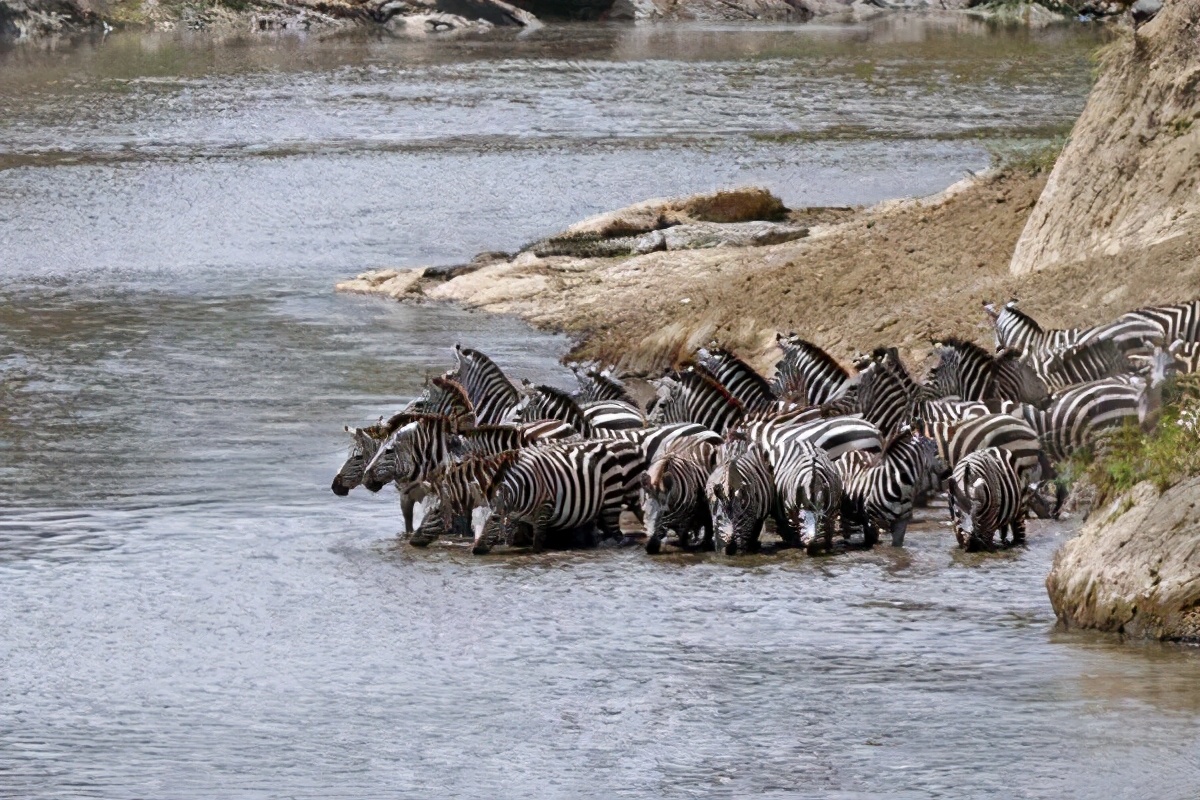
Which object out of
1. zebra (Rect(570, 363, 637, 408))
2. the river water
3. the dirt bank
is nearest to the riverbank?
the river water

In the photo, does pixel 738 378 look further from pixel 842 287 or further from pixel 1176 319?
pixel 842 287

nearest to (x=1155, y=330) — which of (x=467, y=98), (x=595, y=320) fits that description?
(x=595, y=320)

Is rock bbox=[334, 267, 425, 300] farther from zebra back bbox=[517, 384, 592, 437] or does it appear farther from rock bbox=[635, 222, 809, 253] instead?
→ zebra back bbox=[517, 384, 592, 437]

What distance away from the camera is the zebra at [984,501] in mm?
14766

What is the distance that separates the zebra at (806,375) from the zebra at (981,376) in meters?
0.93

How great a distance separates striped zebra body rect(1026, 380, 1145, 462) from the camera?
16359 millimetres

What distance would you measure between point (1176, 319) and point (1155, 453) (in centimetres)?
552

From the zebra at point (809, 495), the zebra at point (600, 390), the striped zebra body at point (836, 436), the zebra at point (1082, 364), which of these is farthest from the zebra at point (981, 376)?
the zebra at point (809, 495)

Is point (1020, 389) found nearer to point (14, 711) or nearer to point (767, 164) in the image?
point (14, 711)

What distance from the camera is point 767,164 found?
3956 cm

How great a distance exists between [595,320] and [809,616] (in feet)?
41.4

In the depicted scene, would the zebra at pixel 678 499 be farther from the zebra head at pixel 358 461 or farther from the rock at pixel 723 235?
the rock at pixel 723 235

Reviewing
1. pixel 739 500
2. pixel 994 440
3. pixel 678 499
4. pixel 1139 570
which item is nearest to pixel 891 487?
pixel 739 500

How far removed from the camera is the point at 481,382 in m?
19.5
